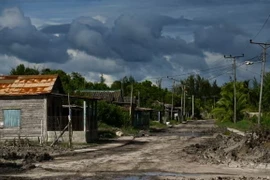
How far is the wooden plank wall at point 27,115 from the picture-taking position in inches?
1446

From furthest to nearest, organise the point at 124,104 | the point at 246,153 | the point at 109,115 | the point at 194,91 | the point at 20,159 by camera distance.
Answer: the point at 194,91 → the point at 124,104 → the point at 109,115 → the point at 246,153 → the point at 20,159

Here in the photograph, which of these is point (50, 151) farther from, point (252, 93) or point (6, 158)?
point (252, 93)

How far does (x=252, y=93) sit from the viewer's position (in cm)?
10094

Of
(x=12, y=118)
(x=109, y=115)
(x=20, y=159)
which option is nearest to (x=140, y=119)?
(x=109, y=115)

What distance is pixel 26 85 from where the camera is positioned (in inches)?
1505

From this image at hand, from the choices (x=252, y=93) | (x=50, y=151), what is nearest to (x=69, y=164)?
(x=50, y=151)

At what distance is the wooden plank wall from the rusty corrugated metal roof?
47cm

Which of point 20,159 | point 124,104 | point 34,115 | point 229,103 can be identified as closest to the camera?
point 20,159

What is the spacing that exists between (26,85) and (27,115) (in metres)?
2.48

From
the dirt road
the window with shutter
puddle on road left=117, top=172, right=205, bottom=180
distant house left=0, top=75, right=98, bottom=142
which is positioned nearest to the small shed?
distant house left=0, top=75, right=98, bottom=142

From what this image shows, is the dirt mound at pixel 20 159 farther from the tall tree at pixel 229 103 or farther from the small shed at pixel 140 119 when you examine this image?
the tall tree at pixel 229 103

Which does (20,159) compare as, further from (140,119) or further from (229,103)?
(229,103)

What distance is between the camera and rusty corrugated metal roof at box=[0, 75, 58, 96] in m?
37.1

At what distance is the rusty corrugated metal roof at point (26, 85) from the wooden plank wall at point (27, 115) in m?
0.47
